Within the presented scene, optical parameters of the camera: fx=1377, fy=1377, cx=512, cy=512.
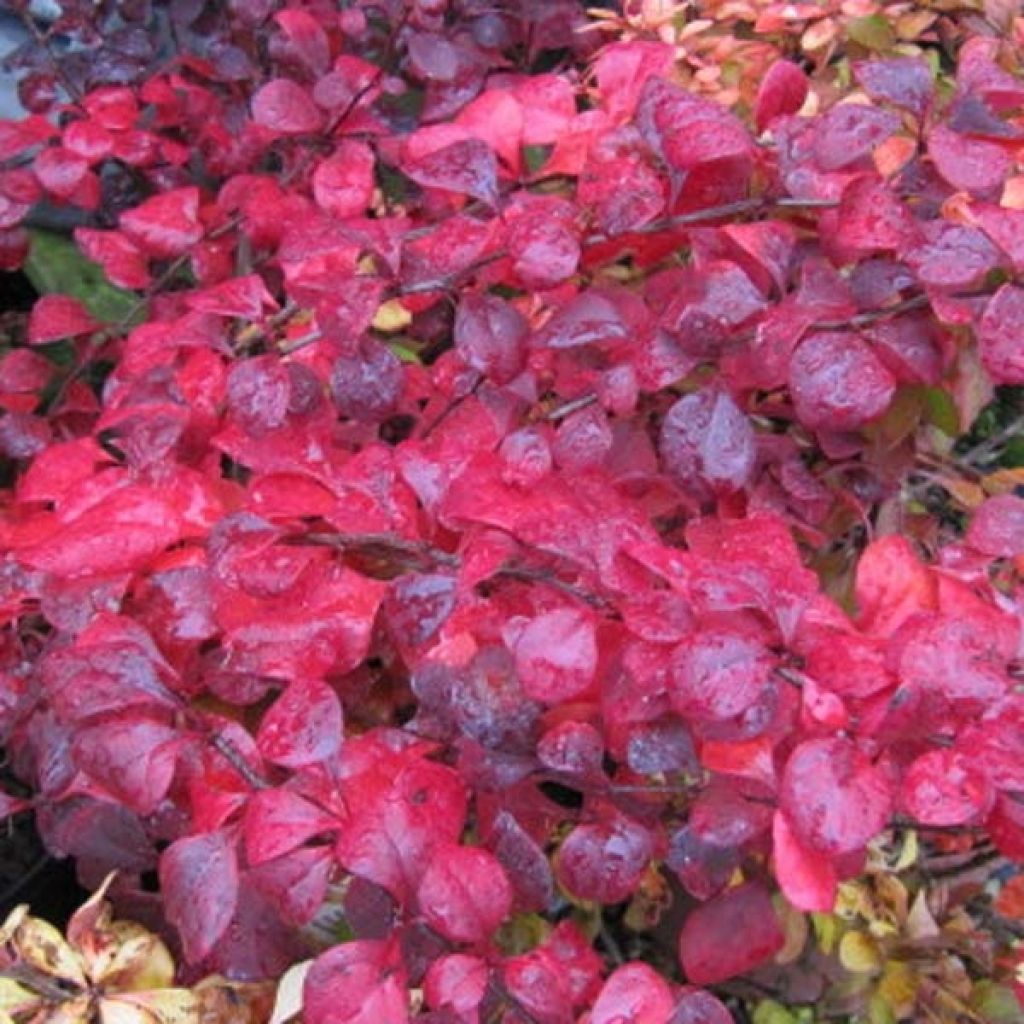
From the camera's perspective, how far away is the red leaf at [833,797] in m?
0.67

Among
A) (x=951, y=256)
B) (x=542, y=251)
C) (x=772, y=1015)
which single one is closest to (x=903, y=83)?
(x=951, y=256)

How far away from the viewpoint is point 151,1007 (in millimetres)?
803

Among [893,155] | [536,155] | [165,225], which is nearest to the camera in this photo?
[893,155]

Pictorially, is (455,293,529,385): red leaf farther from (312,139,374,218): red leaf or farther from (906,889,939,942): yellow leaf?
(906,889,939,942): yellow leaf

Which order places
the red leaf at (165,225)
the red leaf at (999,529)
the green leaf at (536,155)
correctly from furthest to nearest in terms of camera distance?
the green leaf at (536,155) < the red leaf at (165,225) < the red leaf at (999,529)

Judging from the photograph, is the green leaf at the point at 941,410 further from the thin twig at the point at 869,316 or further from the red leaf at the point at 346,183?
the red leaf at the point at 346,183

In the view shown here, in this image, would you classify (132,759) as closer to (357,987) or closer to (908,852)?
(357,987)

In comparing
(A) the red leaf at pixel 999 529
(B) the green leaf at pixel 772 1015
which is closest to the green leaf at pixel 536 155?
(A) the red leaf at pixel 999 529

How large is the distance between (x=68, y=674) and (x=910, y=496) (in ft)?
2.84

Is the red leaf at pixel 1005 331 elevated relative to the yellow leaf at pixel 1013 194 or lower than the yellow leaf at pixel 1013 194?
elevated

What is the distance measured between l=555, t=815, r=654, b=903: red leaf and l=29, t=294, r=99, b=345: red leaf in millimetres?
734

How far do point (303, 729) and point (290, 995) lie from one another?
189mm

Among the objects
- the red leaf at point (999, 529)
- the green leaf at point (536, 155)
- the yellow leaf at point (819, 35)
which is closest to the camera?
the red leaf at point (999, 529)

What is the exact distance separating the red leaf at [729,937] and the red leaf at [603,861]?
9 centimetres
